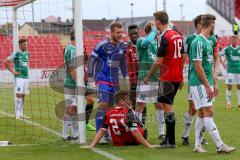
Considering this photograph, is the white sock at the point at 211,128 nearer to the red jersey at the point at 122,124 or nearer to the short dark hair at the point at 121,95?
the red jersey at the point at 122,124

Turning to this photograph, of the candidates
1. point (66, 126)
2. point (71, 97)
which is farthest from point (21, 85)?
point (66, 126)

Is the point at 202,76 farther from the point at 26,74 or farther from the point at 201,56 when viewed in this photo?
the point at 26,74

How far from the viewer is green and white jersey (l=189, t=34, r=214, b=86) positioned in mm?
7832

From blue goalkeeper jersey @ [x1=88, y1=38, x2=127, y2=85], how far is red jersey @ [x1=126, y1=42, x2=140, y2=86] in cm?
67

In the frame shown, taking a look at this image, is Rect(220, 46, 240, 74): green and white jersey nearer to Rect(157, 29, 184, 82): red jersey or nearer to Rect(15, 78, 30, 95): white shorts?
Rect(15, 78, 30, 95): white shorts

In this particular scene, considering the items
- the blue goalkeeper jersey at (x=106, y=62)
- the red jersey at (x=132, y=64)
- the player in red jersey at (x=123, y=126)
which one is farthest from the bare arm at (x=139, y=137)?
the red jersey at (x=132, y=64)

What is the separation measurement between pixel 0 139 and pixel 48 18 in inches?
107

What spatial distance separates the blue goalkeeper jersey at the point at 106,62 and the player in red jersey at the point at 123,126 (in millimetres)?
421

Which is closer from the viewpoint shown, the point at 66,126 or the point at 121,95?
the point at 121,95

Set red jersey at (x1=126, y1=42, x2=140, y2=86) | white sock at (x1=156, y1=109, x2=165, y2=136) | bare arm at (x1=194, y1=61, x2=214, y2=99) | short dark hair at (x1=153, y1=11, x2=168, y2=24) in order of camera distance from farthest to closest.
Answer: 1. red jersey at (x1=126, y1=42, x2=140, y2=86)
2. white sock at (x1=156, y1=109, x2=165, y2=136)
3. short dark hair at (x1=153, y1=11, x2=168, y2=24)
4. bare arm at (x1=194, y1=61, x2=214, y2=99)

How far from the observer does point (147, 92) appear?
969 cm

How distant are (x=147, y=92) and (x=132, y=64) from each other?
75cm

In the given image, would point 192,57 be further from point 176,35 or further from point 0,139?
point 0,139

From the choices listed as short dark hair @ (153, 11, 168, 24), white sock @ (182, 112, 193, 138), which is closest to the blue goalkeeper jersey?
short dark hair @ (153, 11, 168, 24)
